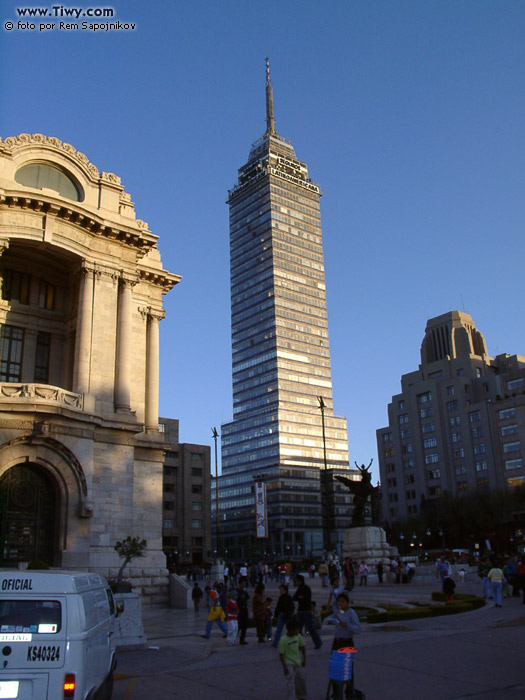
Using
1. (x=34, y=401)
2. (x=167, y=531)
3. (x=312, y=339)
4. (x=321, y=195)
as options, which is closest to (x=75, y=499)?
(x=34, y=401)

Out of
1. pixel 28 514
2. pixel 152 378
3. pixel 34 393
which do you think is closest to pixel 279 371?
pixel 152 378

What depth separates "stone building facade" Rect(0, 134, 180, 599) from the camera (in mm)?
27828

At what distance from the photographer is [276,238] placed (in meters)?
161

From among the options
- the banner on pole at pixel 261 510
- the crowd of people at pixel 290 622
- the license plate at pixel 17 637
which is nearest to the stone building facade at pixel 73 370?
the crowd of people at pixel 290 622

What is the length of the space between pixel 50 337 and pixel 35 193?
7.86m

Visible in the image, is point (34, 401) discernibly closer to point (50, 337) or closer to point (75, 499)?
point (75, 499)

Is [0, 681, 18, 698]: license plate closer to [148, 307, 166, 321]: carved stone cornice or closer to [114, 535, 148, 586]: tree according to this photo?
[114, 535, 148, 586]: tree

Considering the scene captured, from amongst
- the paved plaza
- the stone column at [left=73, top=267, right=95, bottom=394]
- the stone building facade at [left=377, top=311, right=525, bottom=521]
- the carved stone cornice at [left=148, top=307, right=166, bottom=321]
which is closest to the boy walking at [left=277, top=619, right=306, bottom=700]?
the paved plaza

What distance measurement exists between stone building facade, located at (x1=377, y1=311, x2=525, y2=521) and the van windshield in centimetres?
10543

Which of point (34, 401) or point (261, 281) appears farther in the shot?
Answer: point (261, 281)

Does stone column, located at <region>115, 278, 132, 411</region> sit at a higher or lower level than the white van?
higher

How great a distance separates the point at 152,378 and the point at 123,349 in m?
4.77

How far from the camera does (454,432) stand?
116m

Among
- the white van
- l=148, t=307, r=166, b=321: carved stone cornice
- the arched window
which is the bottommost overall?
the white van
